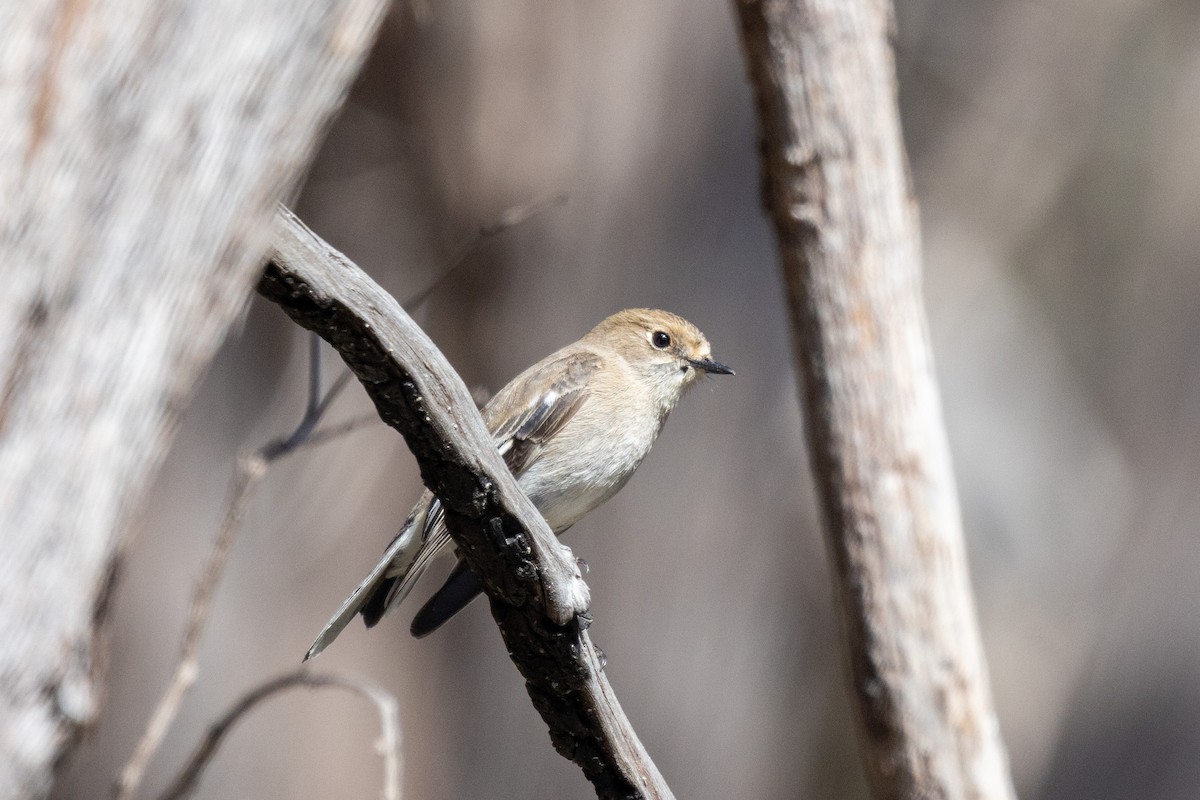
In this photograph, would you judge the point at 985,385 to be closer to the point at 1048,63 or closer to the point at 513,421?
the point at 1048,63

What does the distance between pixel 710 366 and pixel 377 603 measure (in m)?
1.20

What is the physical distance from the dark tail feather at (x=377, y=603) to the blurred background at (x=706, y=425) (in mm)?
2772

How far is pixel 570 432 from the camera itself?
3.18 m

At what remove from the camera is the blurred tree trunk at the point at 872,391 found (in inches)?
117

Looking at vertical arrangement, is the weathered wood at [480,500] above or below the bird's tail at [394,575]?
above

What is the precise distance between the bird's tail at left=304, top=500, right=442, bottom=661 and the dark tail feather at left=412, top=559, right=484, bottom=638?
0.03 meters

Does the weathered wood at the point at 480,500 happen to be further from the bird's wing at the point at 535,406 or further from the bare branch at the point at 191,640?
the bird's wing at the point at 535,406

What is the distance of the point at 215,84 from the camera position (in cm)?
102

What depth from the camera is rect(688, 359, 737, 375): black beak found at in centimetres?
341

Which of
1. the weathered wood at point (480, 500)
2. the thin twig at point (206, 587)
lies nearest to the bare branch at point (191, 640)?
the thin twig at point (206, 587)

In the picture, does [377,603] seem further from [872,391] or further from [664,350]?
[872,391]

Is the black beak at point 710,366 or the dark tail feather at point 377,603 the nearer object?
the dark tail feather at point 377,603

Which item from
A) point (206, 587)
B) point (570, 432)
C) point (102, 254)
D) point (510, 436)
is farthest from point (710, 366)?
point (102, 254)

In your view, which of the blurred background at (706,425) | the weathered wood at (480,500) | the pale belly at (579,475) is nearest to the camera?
the weathered wood at (480,500)
